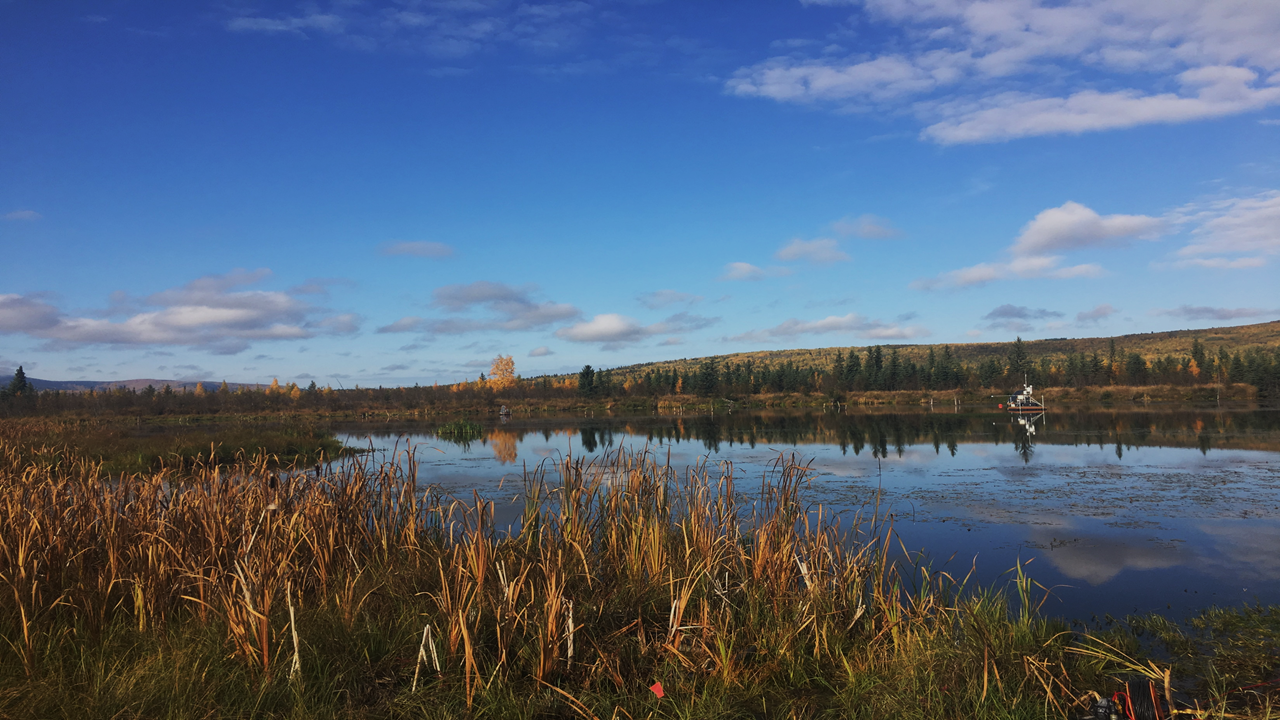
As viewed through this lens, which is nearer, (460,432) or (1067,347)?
(460,432)

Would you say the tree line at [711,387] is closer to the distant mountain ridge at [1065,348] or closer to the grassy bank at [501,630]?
the distant mountain ridge at [1065,348]

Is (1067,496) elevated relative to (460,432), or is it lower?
lower

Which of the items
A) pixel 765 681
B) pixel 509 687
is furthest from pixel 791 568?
pixel 509 687

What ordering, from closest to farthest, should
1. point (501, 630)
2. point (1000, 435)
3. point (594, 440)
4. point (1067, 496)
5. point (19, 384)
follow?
point (501, 630) < point (1067, 496) < point (1000, 435) < point (594, 440) < point (19, 384)

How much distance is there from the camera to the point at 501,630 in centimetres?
398

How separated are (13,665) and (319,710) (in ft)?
6.70

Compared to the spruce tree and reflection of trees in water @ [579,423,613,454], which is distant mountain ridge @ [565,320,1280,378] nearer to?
reflection of trees in water @ [579,423,613,454]

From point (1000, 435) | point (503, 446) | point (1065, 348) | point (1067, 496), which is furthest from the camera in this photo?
point (1065, 348)

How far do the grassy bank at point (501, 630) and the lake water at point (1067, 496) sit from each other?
1.28m

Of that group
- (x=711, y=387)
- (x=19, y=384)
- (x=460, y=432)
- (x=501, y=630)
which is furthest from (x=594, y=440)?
(x=19, y=384)

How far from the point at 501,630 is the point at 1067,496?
12.4 m

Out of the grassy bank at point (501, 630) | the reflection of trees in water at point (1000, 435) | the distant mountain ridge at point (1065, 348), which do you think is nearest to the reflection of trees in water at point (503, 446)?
the reflection of trees in water at point (1000, 435)

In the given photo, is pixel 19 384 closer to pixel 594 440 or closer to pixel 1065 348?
pixel 594 440

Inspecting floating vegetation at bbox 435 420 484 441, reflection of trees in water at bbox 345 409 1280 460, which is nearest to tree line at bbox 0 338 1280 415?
floating vegetation at bbox 435 420 484 441
